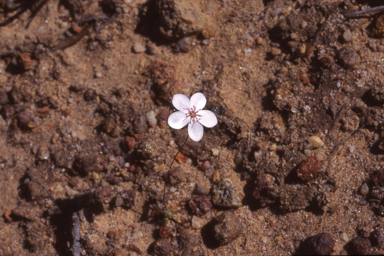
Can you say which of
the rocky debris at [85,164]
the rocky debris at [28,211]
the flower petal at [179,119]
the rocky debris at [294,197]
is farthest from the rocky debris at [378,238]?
the rocky debris at [28,211]

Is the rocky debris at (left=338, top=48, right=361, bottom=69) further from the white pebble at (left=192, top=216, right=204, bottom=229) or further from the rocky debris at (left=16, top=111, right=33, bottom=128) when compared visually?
the rocky debris at (left=16, top=111, right=33, bottom=128)

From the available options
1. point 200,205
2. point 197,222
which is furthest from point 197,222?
point 200,205

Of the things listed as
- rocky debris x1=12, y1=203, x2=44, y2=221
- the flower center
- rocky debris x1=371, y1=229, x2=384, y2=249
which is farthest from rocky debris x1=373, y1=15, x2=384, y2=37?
rocky debris x1=12, y1=203, x2=44, y2=221

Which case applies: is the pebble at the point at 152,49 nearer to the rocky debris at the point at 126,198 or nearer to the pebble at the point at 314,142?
the rocky debris at the point at 126,198

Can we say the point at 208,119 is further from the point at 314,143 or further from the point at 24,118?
the point at 24,118

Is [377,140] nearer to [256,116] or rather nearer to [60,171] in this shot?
[256,116]
